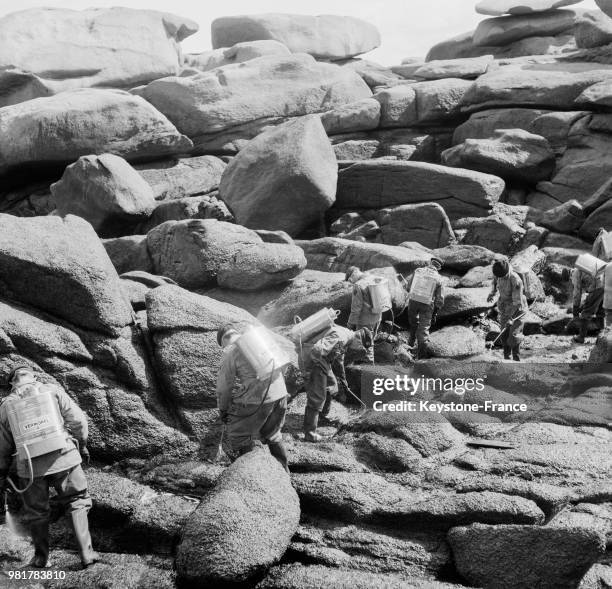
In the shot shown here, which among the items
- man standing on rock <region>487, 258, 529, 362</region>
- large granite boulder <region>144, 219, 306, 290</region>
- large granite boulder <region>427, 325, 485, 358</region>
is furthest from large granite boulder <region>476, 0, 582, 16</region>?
large granite boulder <region>427, 325, 485, 358</region>

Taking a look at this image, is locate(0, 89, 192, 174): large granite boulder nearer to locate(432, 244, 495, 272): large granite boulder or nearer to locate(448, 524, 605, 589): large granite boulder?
locate(432, 244, 495, 272): large granite boulder

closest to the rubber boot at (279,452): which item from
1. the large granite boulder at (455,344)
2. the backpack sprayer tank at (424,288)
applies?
the large granite boulder at (455,344)

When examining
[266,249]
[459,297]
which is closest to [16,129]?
[266,249]

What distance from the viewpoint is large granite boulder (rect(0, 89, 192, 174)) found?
30578 mm

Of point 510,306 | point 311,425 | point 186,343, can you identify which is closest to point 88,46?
point 510,306

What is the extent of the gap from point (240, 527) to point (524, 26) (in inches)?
1534

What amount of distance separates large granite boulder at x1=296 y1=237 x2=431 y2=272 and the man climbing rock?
12.1 feet

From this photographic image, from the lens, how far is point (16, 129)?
30.8m

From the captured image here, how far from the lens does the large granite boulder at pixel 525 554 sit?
9461 millimetres

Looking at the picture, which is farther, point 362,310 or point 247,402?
point 362,310

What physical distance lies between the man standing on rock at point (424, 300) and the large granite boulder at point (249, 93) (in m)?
18.9

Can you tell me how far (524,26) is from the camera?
4319 centimetres

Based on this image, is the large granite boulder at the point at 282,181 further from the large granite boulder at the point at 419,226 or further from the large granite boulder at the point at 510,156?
the large granite boulder at the point at 510,156

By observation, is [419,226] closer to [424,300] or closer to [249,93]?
[424,300]
